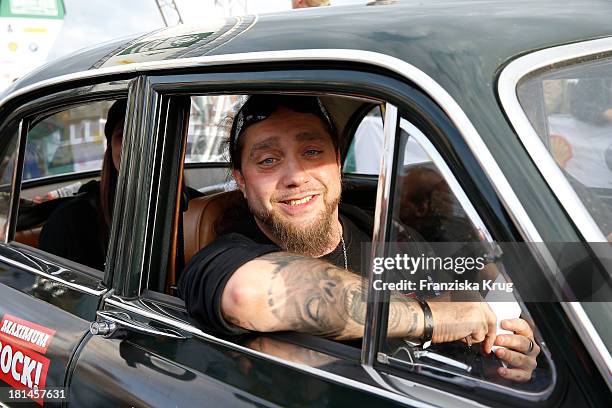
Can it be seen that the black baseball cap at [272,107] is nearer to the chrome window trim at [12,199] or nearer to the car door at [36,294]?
the car door at [36,294]

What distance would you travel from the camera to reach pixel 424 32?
49.1 inches

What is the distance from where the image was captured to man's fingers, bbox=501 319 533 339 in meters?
1.06

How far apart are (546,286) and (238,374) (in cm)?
68

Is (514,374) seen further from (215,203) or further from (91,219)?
(91,219)

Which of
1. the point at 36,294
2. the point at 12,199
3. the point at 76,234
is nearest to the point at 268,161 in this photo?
the point at 36,294

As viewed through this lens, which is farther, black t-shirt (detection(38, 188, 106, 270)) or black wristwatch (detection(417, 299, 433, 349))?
black t-shirt (detection(38, 188, 106, 270))

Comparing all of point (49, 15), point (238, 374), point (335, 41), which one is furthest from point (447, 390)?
point (49, 15)

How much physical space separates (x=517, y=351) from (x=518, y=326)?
0.05 metres

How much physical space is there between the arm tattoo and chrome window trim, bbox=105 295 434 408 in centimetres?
10

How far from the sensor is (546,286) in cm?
99

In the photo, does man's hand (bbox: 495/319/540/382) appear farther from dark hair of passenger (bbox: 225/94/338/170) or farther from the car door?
the car door

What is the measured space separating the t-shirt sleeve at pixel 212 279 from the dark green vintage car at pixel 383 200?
42 millimetres

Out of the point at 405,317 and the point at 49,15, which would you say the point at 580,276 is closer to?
the point at 405,317

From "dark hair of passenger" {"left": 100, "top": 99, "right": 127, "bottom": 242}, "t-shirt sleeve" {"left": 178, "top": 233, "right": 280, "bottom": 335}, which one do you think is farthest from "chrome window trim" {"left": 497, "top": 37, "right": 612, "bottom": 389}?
"dark hair of passenger" {"left": 100, "top": 99, "right": 127, "bottom": 242}
